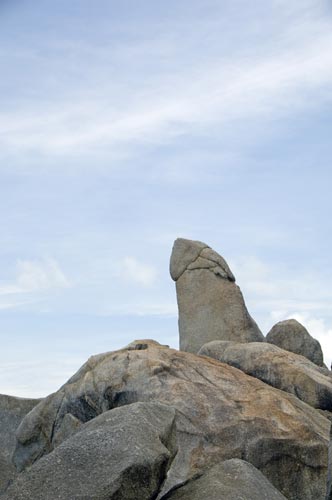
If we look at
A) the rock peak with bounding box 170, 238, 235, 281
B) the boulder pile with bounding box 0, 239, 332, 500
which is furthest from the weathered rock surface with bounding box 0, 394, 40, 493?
the rock peak with bounding box 170, 238, 235, 281

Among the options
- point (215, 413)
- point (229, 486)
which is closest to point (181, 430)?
point (215, 413)

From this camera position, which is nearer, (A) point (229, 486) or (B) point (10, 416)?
(A) point (229, 486)

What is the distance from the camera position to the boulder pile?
14297 millimetres

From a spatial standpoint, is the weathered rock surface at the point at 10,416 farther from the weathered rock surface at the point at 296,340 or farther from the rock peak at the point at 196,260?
the weathered rock surface at the point at 296,340

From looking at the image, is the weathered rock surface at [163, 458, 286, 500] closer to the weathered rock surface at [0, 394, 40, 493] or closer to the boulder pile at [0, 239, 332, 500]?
the boulder pile at [0, 239, 332, 500]

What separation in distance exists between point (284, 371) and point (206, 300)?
10.5 meters

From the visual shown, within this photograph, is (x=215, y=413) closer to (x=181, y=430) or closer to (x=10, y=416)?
(x=181, y=430)

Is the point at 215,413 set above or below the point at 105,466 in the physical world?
above

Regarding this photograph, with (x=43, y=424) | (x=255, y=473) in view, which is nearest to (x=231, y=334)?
(x=43, y=424)

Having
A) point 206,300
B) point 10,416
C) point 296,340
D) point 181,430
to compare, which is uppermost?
point 206,300

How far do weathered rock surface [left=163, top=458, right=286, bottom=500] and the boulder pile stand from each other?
22mm

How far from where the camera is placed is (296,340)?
33.3 m

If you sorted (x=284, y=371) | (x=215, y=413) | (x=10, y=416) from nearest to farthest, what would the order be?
(x=215, y=413) → (x=284, y=371) → (x=10, y=416)

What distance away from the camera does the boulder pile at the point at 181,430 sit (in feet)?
46.9
